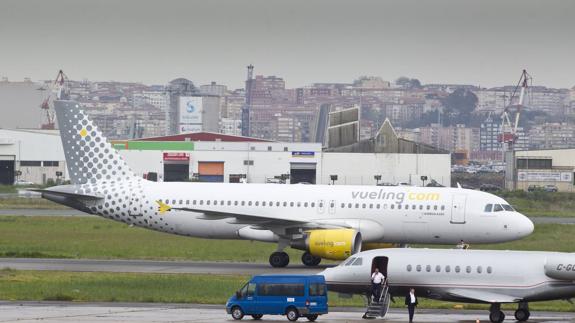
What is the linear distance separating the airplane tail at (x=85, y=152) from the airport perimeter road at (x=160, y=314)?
19267mm

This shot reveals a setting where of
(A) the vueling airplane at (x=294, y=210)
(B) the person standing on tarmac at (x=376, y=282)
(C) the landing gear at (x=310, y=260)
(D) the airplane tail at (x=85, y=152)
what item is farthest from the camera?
(D) the airplane tail at (x=85, y=152)

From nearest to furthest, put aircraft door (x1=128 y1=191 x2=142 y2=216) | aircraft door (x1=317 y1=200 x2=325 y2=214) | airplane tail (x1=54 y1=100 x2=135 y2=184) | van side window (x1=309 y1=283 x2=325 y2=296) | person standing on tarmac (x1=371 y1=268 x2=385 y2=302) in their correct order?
van side window (x1=309 y1=283 x2=325 y2=296)
person standing on tarmac (x1=371 y1=268 x2=385 y2=302)
aircraft door (x1=317 y1=200 x2=325 y2=214)
aircraft door (x1=128 y1=191 x2=142 y2=216)
airplane tail (x1=54 y1=100 x2=135 y2=184)

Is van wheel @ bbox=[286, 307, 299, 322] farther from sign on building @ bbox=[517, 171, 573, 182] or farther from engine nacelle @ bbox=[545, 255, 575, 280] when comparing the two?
sign on building @ bbox=[517, 171, 573, 182]

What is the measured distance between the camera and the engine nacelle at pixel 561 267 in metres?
40.7

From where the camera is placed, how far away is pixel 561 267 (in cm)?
4081

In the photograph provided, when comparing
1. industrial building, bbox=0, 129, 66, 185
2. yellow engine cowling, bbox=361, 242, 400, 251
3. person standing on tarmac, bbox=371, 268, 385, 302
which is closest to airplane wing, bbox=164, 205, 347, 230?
yellow engine cowling, bbox=361, 242, 400, 251

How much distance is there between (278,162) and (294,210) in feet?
273

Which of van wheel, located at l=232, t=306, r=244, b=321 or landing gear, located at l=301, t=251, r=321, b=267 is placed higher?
landing gear, located at l=301, t=251, r=321, b=267

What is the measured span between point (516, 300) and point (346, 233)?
16.0 m

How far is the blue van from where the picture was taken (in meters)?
40.6

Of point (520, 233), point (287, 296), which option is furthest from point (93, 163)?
point (287, 296)

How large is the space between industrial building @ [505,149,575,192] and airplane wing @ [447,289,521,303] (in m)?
120

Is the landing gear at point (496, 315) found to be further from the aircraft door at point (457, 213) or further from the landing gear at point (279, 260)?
the landing gear at point (279, 260)

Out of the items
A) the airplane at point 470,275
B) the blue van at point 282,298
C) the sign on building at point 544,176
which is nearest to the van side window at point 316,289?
the blue van at point 282,298
